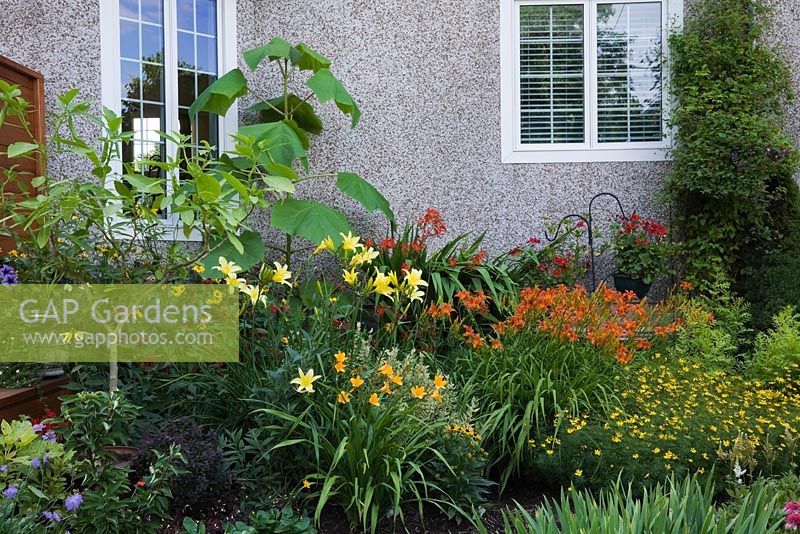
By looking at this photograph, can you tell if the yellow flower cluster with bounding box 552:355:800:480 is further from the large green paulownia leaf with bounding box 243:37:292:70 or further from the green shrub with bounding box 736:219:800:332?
the large green paulownia leaf with bounding box 243:37:292:70

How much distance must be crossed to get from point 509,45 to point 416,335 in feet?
10.8

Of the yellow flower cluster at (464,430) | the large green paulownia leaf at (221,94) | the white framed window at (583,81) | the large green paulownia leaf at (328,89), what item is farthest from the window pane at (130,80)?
the yellow flower cluster at (464,430)

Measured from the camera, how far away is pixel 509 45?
6137 millimetres

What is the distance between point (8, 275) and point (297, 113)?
2.90 m

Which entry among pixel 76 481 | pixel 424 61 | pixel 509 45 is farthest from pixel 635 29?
pixel 76 481

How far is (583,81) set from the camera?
20.4ft

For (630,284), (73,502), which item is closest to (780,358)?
(630,284)

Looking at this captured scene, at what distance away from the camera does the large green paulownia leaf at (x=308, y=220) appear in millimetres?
4902

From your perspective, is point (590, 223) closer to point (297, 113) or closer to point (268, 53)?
point (297, 113)

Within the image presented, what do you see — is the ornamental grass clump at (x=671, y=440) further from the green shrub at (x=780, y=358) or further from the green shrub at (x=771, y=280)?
the green shrub at (x=771, y=280)

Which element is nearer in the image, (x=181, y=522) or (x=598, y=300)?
(x=181, y=522)

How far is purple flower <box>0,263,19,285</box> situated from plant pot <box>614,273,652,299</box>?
14.0 ft

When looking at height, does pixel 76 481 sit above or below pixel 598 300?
below

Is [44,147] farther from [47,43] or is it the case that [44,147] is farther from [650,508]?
[47,43]
